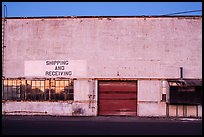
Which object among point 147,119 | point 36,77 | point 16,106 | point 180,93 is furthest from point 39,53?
point 180,93

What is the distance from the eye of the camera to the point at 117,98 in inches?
826

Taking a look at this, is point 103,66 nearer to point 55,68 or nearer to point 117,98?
point 117,98

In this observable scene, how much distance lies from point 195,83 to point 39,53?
10241 mm

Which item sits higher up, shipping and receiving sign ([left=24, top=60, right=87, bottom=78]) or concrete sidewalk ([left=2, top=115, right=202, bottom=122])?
shipping and receiving sign ([left=24, top=60, right=87, bottom=78])

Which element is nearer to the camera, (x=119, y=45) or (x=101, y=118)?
(x=101, y=118)

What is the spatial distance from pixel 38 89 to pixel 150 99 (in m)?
7.44

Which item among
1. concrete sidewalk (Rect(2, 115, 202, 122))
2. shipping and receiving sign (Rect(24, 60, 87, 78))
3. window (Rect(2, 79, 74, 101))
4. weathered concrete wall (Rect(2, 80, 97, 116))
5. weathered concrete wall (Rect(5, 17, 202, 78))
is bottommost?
concrete sidewalk (Rect(2, 115, 202, 122))

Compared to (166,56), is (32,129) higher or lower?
lower

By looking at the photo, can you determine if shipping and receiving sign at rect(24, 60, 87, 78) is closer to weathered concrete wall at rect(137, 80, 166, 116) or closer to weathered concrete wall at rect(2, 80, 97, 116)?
weathered concrete wall at rect(2, 80, 97, 116)

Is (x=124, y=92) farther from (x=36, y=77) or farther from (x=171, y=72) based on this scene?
(x=36, y=77)

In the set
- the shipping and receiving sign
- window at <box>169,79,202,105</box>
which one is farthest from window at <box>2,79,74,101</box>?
window at <box>169,79,202,105</box>

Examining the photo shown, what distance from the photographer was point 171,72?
66.9 ft

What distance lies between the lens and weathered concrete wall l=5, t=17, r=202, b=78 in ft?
66.9

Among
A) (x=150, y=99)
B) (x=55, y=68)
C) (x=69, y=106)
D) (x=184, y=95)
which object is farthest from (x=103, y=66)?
(x=184, y=95)
